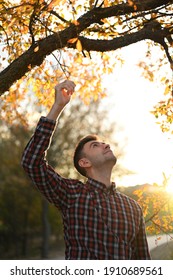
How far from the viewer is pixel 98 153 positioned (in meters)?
3.04

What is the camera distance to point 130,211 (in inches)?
112

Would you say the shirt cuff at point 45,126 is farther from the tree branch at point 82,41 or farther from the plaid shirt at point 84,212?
the tree branch at point 82,41

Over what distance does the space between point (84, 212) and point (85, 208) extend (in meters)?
0.03

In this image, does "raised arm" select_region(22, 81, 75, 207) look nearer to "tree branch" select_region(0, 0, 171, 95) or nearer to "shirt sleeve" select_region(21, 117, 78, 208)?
"shirt sleeve" select_region(21, 117, 78, 208)

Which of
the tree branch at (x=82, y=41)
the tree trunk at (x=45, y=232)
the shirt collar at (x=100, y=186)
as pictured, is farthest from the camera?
the tree trunk at (x=45, y=232)

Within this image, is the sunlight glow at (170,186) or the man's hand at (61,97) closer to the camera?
the man's hand at (61,97)

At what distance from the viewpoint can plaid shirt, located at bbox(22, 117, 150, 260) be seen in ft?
8.71

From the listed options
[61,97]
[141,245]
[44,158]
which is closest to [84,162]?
[44,158]

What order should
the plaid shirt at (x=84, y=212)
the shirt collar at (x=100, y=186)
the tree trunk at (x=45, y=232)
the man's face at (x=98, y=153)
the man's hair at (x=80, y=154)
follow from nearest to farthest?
the plaid shirt at (x=84, y=212) < the shirt collar at (x=100, y=186) < the man's face at (x=98, y=153) < the man's hair at (x=80, y=154) < the tree trunk at (x=45, y=232)

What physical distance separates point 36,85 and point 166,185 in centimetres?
248

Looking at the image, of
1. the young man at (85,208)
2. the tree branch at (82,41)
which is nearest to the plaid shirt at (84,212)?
the young man at (85,208)

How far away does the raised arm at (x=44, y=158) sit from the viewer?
2.69 meters
